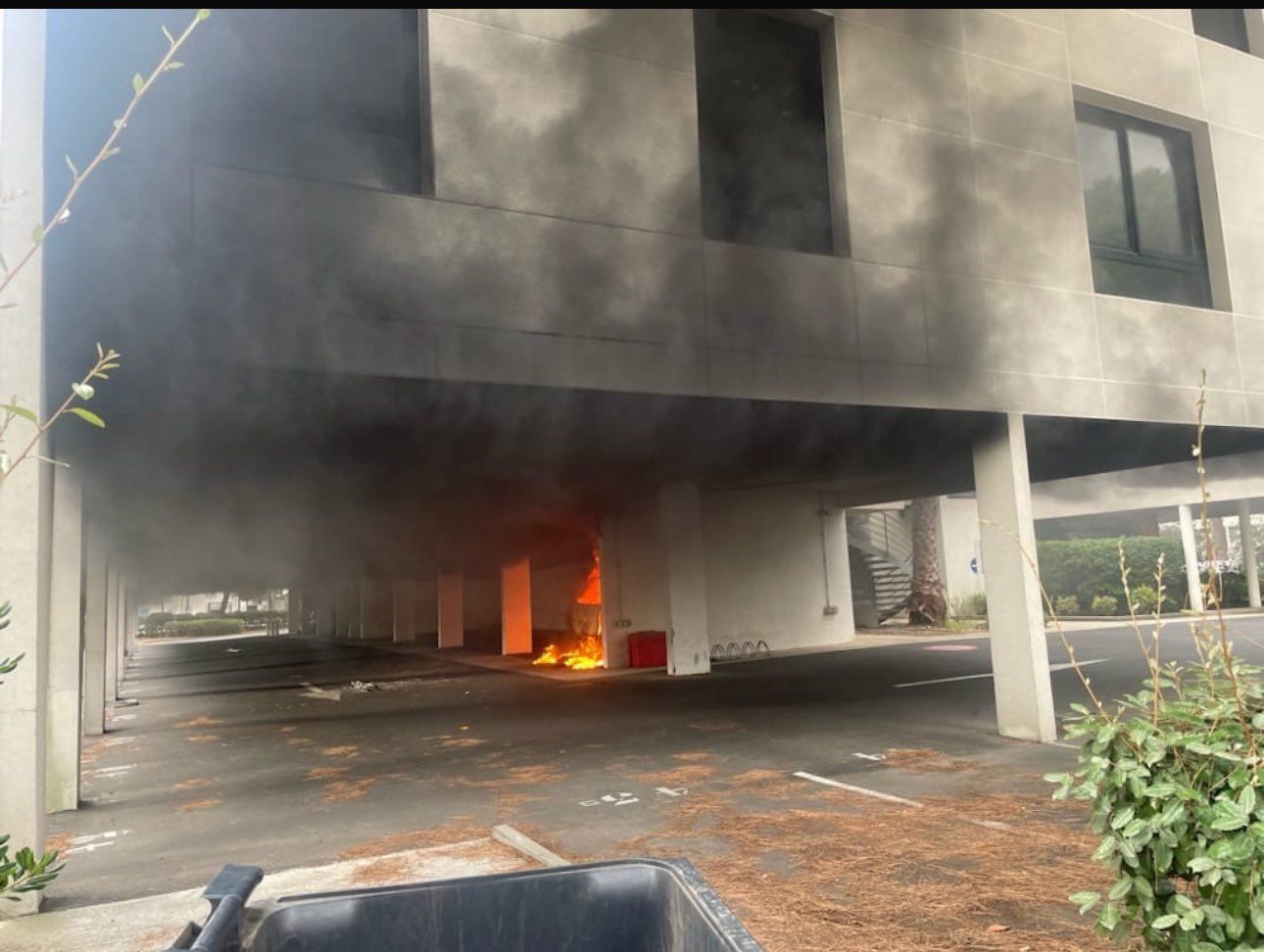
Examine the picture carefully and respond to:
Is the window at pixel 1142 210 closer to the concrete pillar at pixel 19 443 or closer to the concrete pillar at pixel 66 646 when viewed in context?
the concrete pillar at pixel 19 443

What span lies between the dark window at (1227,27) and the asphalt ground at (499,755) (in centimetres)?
679

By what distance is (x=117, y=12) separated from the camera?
3895 mm

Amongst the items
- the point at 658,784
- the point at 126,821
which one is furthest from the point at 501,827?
the point at 126,821

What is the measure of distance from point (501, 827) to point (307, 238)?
331 cm

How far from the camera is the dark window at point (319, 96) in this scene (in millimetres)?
4199

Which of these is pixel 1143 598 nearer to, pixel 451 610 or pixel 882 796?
pixel 451 610

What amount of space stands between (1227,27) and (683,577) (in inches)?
355

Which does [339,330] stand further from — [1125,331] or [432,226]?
[1125,331]

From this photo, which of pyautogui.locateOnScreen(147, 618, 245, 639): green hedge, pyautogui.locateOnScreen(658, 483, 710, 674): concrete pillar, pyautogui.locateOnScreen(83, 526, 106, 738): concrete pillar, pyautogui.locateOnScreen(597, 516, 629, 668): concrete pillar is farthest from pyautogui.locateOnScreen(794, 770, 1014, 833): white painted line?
pyautogui.locateOnScreen(147, 618, 245, 639): green hedge

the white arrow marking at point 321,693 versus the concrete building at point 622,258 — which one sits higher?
the concrete building at point 622,258

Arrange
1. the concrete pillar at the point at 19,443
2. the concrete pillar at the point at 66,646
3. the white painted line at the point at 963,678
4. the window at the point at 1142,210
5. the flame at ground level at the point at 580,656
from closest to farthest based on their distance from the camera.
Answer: the concrete pillar at the point at 19,443
the concrete pillar at the point at 66,646
the window at the point at 1142,210
the white painted line at the point at 963,678
the flame at ground level at the point at 580,656

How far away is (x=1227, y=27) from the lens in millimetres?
8156

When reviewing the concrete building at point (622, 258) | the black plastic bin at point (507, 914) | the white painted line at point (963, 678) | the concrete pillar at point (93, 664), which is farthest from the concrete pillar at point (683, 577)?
the black plastic bin at point (507, 914)

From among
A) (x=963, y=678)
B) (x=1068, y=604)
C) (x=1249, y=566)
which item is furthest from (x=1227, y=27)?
(x=1249, y=566)
